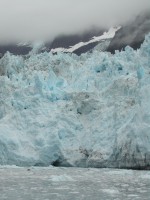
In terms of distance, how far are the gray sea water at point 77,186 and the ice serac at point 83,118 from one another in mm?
2576

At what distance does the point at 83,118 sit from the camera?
1038 inches

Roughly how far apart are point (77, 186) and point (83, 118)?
1075 centimetres

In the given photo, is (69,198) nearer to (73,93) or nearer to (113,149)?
(113,149)

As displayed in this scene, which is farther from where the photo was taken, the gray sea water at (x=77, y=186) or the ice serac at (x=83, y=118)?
the ice serac at (x=83, y=118)

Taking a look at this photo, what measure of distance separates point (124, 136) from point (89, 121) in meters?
3.98

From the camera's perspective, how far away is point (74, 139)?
2531cm

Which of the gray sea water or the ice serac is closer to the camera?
the gray sea water

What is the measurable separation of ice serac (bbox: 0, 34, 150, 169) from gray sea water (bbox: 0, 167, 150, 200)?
2576mm

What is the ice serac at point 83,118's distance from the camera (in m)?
22.6

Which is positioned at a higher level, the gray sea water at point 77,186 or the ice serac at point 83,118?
the ice serac at point 83,118

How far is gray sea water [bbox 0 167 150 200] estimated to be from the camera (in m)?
13.4

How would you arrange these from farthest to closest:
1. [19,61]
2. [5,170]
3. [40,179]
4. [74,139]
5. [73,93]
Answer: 1. [19,61]
2. [73,93]
3. [74,139]
4. [5,170]
5. [40,179]

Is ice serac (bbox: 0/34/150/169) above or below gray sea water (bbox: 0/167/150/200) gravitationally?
above

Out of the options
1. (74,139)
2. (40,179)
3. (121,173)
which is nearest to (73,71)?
(74,139)
